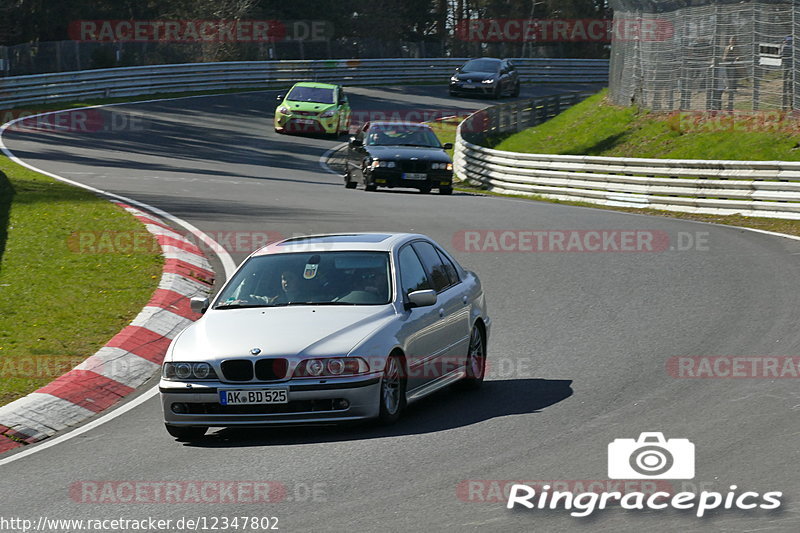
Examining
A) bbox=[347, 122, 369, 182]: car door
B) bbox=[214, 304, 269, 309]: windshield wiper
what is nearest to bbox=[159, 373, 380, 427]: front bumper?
bbox=[214, 304, 269, 309]: windshield wiper

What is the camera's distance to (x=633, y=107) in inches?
1486

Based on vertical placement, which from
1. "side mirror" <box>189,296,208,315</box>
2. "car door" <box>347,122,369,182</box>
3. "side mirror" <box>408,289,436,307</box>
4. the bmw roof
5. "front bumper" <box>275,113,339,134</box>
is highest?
the bmw roof

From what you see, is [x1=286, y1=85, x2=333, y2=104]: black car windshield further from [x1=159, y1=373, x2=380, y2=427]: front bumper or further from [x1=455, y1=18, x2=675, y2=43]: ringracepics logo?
[x1=455, y1=18, x2=675, y2=43]: ringracepics logo

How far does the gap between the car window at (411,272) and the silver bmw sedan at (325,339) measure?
0.01 meters

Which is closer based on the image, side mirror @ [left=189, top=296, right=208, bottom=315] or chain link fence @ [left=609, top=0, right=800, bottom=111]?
side mirror @ [left=189, top=296, right=208, bottom=315]

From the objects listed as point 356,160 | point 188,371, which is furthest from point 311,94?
point 188,371

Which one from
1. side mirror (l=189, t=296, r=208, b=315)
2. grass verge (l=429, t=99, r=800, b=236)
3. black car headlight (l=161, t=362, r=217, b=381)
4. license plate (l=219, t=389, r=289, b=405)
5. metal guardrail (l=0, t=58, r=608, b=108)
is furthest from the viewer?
metal guardrail (l=0, t=58, r=608, b=108)

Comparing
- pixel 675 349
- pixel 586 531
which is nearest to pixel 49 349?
pixel 675 349

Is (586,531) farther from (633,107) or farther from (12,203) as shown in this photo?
(633,107)

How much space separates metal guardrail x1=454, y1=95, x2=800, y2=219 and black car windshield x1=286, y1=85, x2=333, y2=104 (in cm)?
755

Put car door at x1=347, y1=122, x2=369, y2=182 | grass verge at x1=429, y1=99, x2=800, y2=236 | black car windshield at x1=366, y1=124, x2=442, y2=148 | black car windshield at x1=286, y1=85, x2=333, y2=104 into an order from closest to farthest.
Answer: grass verge at x1=429, y1=99, x2=800, y2=236 < car door at x1=347, y1=122, x2=369, y2=182 < black car windshield at x1=366, y1=124, x2=442, y2=148 < black car windshield at x1=286, y1=85, x2=333, y2=104

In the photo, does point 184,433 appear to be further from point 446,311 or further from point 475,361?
point 475,361

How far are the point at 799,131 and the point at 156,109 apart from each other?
2354 cm

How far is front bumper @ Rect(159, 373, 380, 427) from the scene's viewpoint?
348 inches
